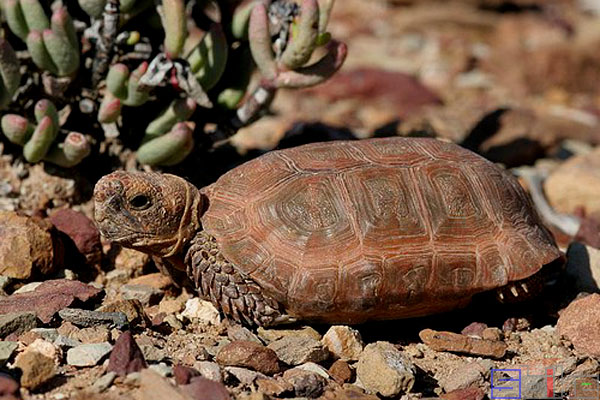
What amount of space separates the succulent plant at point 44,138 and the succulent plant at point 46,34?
256mm

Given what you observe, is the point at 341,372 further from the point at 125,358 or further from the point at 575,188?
the point at 575,188

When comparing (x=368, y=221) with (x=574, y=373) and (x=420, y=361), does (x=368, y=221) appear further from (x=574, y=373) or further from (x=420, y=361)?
(x=574, y=373)

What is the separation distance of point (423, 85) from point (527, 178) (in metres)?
3.76

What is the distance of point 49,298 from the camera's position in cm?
390

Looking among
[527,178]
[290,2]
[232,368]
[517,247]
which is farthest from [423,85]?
[232,368]

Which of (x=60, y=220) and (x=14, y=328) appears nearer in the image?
(x=14, y=328)

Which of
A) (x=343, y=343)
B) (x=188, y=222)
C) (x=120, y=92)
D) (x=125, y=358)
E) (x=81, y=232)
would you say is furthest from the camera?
(x=120, y=92)

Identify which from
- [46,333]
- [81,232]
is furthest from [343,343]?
[81,232]

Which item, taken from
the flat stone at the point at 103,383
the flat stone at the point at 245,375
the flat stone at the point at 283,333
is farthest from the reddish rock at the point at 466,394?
the flat stone at the point at 103,383

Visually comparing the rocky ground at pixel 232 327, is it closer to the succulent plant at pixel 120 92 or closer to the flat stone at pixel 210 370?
the flat stone at pixel 210 370

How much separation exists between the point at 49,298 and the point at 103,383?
86cm

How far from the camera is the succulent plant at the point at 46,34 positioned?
4711 mm

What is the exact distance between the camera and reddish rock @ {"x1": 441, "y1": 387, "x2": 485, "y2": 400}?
3.53 m

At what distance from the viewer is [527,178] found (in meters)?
6.48
